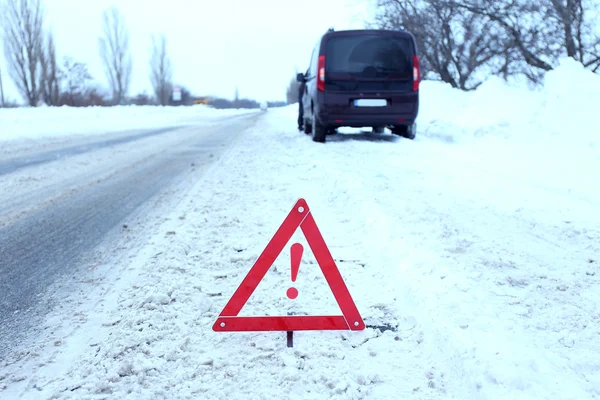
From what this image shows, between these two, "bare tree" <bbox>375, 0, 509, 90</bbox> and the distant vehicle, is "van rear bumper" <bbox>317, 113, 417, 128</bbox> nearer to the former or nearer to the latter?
the distant vehicle

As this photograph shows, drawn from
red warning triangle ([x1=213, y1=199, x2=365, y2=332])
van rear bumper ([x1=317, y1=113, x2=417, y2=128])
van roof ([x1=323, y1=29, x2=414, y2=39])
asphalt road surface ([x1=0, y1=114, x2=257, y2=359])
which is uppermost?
van roof ([x1=323, y1=29, x2=414, y2=39])

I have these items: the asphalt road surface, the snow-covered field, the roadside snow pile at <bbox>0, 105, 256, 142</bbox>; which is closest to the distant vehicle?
the asphalt road surface

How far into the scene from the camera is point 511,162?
783 cm

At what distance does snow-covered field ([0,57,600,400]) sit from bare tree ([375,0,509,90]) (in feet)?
27.6

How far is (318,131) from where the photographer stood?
1080 cm

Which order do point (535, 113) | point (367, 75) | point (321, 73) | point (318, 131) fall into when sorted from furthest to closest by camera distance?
1. point (318, 131)
2. point (321, 73)
3. point (367, 75)
4. point (535, 113)

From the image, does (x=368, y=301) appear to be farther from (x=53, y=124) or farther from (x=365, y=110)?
A: (x=53, y=124)

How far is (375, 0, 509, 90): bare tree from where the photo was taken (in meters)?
14.0

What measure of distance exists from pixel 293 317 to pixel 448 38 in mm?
14363

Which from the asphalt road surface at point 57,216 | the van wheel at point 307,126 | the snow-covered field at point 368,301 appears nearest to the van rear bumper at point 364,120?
the asphalt road surface at point 57,216

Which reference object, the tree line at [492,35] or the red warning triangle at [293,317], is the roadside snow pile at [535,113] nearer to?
the tree line at [492,35]

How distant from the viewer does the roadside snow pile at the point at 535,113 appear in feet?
27.1

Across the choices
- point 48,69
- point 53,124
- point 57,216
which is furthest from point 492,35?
point 48,69

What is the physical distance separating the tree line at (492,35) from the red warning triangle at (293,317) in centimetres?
1071
